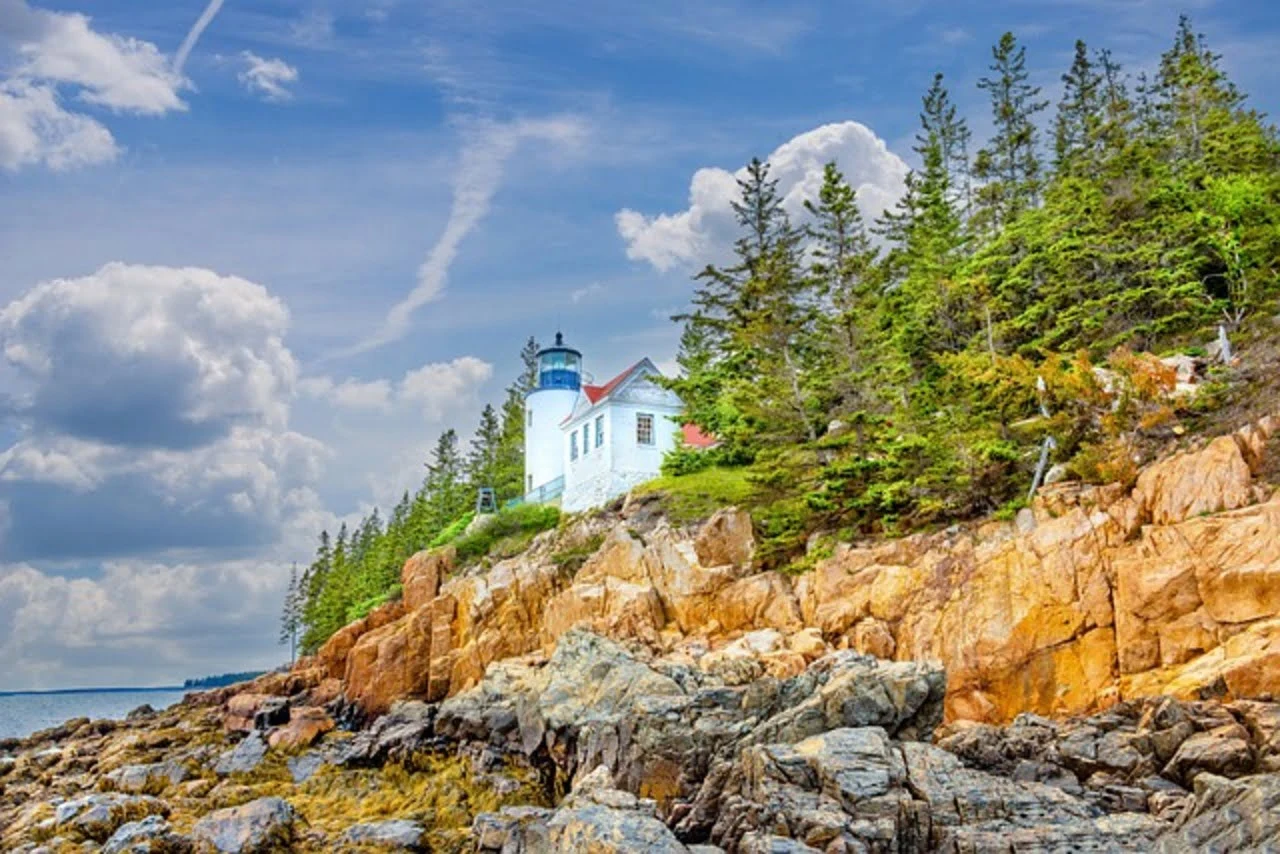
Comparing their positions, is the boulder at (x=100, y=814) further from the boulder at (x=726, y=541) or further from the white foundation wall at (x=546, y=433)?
the white foundation wall at (x=546, y=433)

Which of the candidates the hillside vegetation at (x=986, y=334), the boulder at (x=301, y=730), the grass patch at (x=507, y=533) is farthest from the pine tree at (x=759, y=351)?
the boulder at (x=301, y=730)

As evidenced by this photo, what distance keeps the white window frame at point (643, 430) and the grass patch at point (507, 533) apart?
4770mm

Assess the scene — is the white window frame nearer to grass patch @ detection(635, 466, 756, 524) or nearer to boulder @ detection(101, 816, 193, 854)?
grass patch @ detection(635, 466, 756, 524)

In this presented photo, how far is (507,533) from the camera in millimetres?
36281

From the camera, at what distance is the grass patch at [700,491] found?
93.5 ft

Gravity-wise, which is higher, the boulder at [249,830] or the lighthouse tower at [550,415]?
the lighthouse tower at [550,415]

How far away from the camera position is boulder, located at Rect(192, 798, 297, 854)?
14.5 metres

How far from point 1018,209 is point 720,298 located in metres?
16.4

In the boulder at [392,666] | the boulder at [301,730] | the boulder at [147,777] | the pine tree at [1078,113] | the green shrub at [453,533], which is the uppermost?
the pine tree at [1078,113]

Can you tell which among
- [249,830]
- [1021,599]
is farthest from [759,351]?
[249,830]

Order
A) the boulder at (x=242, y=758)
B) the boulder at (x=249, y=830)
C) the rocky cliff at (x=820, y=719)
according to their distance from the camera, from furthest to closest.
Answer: the boulder at (x=242, y=758) < the boulder at (x=249, y=830) < the rocky cliff at (x=820, y=719)

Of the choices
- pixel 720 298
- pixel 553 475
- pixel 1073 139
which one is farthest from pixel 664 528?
pixel 1073 139

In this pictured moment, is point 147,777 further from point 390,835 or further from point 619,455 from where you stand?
point 619,455

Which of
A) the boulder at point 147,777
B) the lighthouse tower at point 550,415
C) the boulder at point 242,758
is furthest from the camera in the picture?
the lighthouse tower at point 550,415
